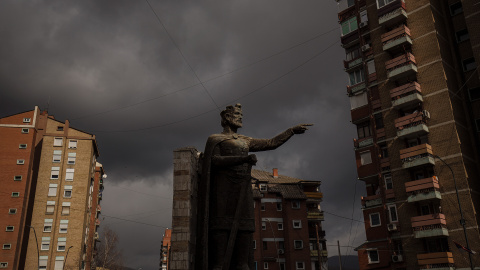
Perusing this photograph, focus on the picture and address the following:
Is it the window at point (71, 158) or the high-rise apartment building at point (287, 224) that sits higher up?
the window at point (71, 158)

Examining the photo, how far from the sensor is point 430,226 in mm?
36375

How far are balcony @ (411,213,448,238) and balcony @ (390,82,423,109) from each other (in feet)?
34.8

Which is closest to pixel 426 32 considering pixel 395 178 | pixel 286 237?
pixel 395 178

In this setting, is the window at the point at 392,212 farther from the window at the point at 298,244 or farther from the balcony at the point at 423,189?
the window at the point at 298,244

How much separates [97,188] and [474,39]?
66.9 metres

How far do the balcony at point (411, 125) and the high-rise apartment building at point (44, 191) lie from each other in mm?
45772

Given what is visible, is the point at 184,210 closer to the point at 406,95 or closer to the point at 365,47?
the point at 406,95

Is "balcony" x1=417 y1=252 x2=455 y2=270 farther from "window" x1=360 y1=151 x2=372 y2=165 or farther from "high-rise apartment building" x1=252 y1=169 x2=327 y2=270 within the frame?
"high-rise apartment building" x1=252 y1=169 x2=327 y2=270

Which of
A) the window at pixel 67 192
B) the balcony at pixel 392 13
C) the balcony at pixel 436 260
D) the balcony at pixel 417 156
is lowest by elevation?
the balcony at pixel 436 260

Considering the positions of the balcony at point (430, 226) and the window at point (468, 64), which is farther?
the window at point (468, 64)

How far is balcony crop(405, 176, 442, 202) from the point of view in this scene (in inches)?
1435

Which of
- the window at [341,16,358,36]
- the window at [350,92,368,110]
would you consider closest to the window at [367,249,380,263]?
the window at [350,92,368,110]

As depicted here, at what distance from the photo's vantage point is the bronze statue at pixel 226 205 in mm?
9336

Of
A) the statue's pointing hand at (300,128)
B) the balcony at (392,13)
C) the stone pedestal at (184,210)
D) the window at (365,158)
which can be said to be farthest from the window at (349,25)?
the stone pedestal at (184,210)
